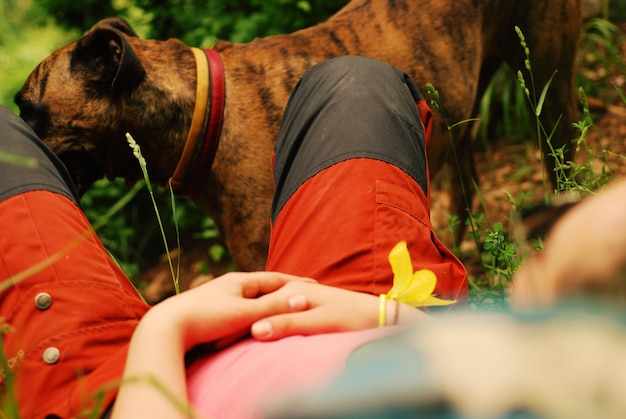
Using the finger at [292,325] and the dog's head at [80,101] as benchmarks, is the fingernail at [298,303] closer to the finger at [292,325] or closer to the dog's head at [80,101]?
the finger at [292,325]

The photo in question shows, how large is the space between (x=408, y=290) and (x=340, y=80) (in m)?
0.73

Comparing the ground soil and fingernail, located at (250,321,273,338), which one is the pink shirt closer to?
fingernail, located at (250,321,273,338)

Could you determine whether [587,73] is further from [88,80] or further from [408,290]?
[408,290]

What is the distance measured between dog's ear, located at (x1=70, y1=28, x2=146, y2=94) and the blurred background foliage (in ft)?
2.95

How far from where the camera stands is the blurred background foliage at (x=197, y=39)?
3125 mm

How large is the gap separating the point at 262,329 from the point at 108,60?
164 cm

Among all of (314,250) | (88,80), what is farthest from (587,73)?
(314,250)

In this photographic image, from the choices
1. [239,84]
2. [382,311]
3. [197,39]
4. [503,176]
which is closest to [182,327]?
[382,311]

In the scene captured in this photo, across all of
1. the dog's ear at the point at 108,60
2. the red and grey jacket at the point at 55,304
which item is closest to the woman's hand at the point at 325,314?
the red and grey jacket at the point at 55,304

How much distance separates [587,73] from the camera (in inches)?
160

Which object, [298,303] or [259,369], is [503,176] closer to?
[298,303]

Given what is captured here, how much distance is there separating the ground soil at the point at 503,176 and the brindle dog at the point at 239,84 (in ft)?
3.00

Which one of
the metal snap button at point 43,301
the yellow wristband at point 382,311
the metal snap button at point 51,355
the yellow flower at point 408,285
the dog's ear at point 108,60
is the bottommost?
the metal snap button at point 51,355

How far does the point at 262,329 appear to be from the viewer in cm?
91
